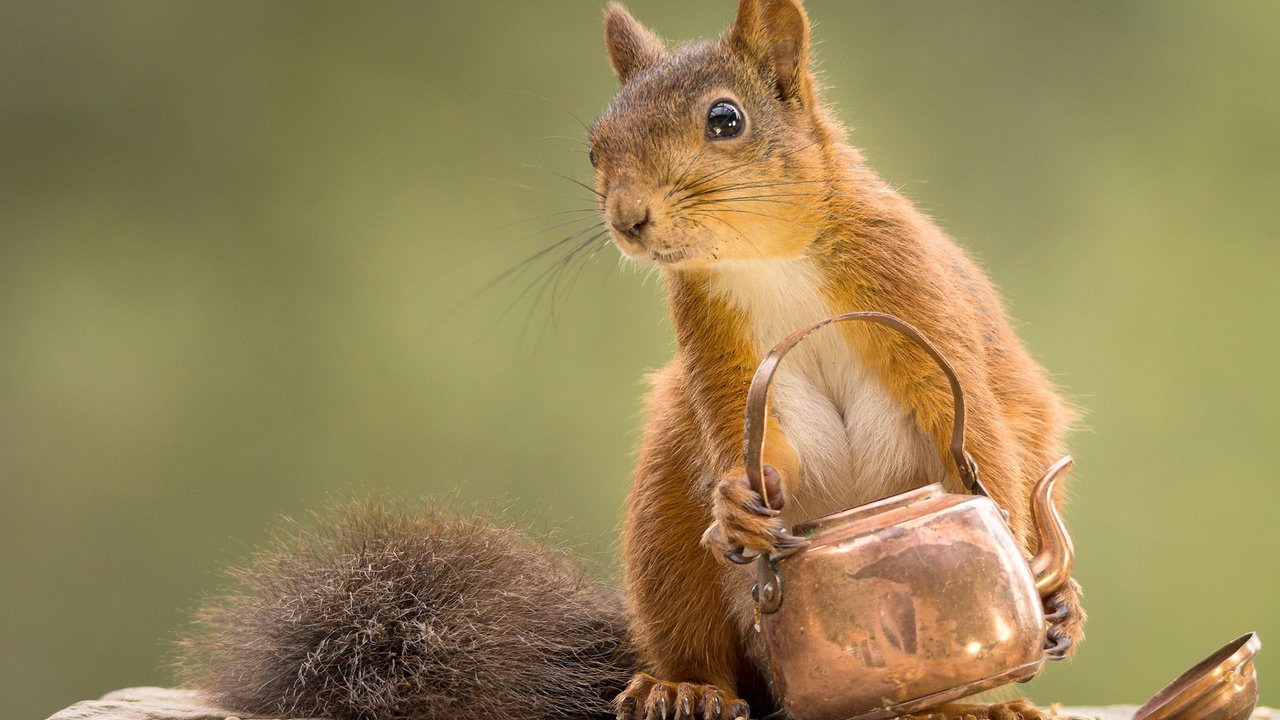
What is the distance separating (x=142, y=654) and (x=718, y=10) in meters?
2.20

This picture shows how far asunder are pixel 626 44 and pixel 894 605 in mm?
910

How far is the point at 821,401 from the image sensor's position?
1764 mm

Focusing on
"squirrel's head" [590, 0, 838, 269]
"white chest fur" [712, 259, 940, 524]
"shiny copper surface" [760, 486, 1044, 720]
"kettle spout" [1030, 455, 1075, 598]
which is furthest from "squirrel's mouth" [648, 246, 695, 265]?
"kettle spout" [1030, 455, 1075, 598]

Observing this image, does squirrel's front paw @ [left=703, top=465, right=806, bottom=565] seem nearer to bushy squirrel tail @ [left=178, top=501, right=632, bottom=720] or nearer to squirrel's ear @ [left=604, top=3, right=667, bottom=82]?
bushy squirrel tail @ [left=178, top=501, right=632, bottom=720]

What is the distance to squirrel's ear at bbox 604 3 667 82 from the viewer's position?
6.01ft

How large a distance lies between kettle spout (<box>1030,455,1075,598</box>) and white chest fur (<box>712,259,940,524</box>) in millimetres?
145

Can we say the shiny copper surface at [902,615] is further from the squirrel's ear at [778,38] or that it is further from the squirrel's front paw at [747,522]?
the squirrel's ear at [778,38]

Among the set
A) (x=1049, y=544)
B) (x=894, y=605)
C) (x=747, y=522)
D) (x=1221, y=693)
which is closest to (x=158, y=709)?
(x=747, y=522)

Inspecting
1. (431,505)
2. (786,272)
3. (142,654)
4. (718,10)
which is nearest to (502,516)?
(431,505)

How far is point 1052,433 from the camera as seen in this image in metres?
2.01

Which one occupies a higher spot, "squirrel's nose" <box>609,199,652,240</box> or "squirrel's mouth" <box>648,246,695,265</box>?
"squirrel's nose" <box>609,199,652,240</box>

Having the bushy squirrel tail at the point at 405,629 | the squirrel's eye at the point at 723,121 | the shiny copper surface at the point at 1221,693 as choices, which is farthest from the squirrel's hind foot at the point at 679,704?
the squirrel's eye at the point at 723,121

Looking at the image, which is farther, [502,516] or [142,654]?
[142,654]

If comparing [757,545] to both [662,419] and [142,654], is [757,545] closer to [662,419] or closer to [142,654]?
[662,419]
